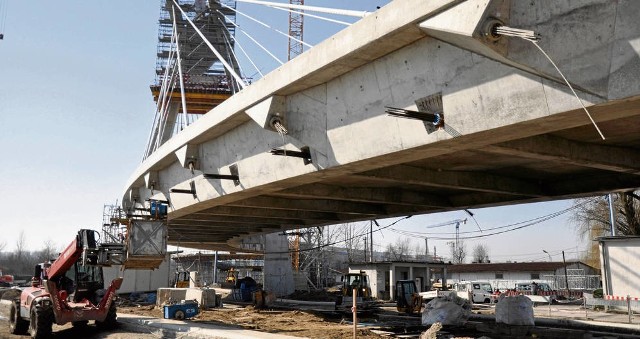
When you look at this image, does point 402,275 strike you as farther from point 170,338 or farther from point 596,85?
point 596,85

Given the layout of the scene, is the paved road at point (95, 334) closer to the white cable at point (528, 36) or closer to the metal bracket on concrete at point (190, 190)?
the metal bracket on concrete at point (190, 190)

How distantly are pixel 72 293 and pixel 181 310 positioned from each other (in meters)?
4.21

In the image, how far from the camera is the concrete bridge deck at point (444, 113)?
723cm

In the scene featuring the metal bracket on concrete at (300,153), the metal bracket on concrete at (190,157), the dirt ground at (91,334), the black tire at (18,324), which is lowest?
the dirt ground at (91,334)

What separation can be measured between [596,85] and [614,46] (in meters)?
0.51

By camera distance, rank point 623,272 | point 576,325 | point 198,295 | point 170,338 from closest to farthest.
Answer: point 170,338 < point 576,325 < point 623,272 < point 198,295

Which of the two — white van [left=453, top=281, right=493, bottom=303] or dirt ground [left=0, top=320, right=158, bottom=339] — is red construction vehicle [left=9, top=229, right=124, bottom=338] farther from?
white van [left=453, top=281, right=493, bottom=303]

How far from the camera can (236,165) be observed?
15211 mm

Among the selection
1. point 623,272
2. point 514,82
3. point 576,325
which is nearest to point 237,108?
point 514,82

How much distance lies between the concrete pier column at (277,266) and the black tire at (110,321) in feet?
84.5

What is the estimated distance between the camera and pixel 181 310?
21.0m

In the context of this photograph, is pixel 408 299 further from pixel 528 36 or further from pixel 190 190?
pixel 528 36

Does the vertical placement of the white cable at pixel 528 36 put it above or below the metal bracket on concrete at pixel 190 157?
below

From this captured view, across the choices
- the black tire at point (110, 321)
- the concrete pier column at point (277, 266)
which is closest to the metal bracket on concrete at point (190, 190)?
the black tire at point (110, 321)
